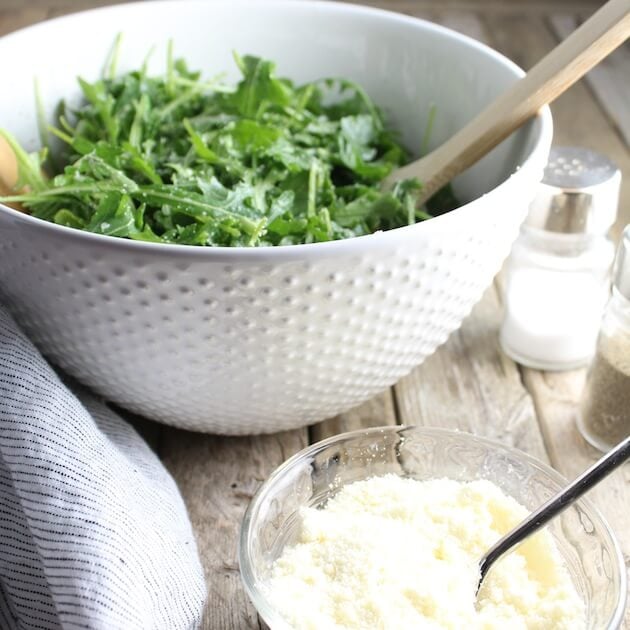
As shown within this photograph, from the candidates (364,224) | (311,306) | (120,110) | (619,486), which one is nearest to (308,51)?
(120,110)

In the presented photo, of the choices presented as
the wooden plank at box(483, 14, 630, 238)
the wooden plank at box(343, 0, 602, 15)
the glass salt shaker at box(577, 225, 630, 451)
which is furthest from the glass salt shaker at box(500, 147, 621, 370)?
the wooden plank at box(343, 0, 602, 15)

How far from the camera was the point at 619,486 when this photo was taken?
1.10 m

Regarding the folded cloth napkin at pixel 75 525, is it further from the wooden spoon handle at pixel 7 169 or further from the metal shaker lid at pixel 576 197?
the metal shaker lid at pixel 576 197

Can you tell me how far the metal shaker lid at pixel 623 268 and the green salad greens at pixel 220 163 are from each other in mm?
231

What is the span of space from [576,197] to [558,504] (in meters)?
0.48

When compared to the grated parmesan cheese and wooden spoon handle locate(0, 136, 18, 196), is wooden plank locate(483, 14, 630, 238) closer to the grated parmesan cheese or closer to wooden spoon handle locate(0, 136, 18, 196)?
the grated parmesan cheese

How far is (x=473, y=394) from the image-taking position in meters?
1.24

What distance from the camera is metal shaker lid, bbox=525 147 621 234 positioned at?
1.22 meters

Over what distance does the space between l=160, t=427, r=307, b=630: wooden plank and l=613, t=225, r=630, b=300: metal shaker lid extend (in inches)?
15.7

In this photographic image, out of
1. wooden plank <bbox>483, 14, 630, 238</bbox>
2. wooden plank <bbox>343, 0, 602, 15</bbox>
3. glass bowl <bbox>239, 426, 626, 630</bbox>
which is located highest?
glass bowl <bbox>239, 426, 626, 630</bbox>

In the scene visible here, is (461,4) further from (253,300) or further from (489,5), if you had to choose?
(253,300)

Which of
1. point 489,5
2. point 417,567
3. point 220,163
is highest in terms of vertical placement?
point 220,163

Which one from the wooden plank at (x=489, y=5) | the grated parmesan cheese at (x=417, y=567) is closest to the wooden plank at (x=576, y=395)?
the grated parmesan cheese at (x=417, y=567)

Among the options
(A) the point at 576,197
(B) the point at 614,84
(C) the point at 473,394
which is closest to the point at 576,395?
(C) the point at 473,394
